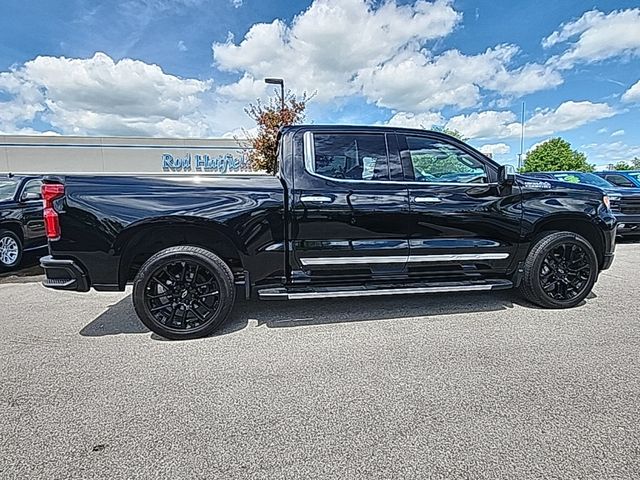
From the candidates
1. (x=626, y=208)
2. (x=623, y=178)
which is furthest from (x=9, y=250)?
(x=623, y=178)

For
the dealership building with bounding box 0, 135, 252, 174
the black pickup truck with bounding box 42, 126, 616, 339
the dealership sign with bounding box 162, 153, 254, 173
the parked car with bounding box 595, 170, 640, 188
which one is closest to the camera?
the black pickup truck with bounding box 42, 126, 616, 339

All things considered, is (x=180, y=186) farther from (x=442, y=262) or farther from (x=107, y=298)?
(x=442, y=262)

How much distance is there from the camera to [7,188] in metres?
→ 7.42

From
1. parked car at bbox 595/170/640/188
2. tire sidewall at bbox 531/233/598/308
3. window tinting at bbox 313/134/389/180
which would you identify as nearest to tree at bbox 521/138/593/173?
parked car at bbox 595/170/640/188

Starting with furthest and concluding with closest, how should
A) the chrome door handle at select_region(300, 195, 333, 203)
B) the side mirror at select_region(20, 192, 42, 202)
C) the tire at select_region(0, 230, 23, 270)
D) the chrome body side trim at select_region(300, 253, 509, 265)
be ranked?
the side mirror at select_region(20, 192, 42, 202), the tire at select_region(0, 230, 23, 270), the chrome body side trim at select_region(300, 253, 509, 265), the chrome door handle at select_region(300, 195, 333, 203)

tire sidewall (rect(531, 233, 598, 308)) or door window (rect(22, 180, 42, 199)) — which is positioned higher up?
door window (rect(22, 180, 42, 199))

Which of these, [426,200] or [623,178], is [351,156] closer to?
[426,200]

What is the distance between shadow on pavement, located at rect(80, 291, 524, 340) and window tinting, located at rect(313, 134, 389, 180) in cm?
143

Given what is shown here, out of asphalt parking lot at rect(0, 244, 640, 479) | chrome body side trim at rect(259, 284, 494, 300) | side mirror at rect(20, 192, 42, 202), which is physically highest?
side mirror at rect(20, 192, 42, 202)

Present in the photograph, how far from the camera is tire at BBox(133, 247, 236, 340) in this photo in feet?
12.2

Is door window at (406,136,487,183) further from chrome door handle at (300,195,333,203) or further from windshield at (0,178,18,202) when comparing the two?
windshield at (0,178,18,202)

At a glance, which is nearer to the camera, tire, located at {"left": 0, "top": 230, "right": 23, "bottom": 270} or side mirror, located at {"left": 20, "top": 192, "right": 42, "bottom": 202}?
tire, located at {"left": 0, "top": 230, "right": 23, "bottom": 270}

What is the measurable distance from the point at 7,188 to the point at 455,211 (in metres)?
7.62

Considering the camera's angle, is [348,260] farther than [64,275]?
Yes
